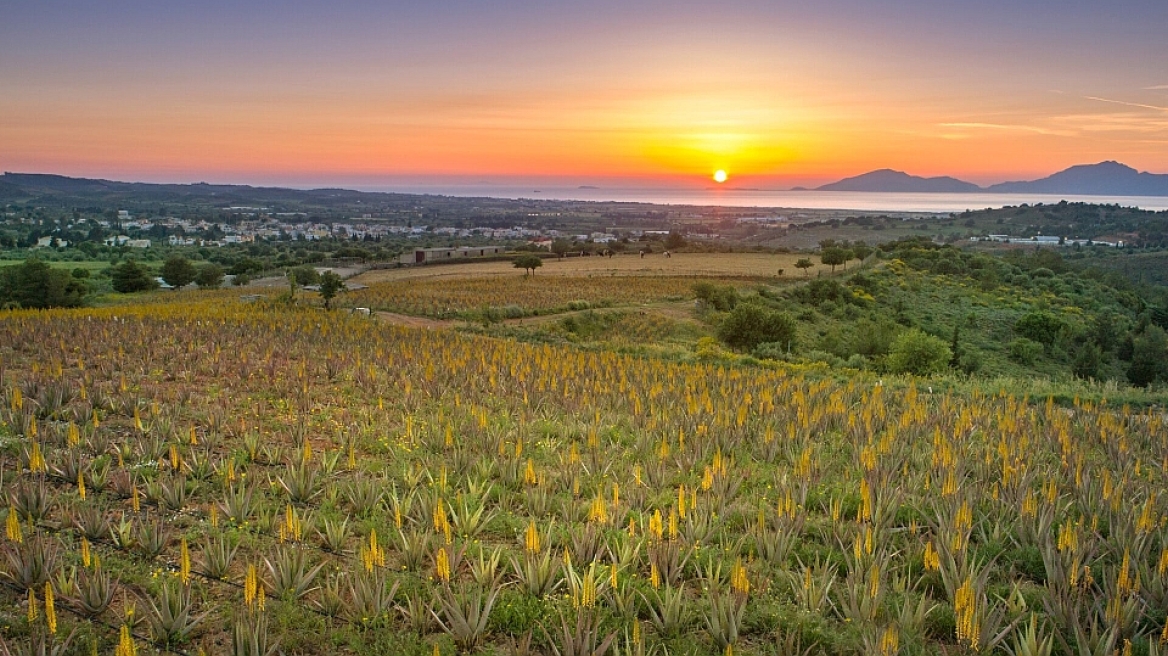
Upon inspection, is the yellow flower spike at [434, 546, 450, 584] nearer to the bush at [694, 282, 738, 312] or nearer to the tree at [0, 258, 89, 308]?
the bush at [694, 282, 738, 312]

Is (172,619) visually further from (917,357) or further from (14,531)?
(917,357)

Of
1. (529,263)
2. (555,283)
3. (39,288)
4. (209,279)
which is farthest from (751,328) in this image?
(209,279)

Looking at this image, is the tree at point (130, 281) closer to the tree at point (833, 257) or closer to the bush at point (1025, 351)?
the bush at point (1025, 351)

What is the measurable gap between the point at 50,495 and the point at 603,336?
25206 mm

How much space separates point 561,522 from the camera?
652 centimetres

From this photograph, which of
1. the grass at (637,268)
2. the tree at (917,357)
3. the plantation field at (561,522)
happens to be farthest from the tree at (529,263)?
the plantation field at (561,522)

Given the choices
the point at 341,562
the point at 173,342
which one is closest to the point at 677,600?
the point at 341,562

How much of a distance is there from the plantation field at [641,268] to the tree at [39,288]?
62.1 ft

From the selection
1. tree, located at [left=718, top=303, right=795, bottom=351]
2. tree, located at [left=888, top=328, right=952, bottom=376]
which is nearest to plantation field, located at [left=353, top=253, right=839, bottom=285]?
tree, located at [left=718, top=303, right=795, bottom=351]

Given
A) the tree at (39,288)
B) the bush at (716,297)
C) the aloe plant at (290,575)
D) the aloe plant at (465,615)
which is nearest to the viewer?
the aloe plant at (465,615)

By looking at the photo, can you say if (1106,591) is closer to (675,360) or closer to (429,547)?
(429,547)

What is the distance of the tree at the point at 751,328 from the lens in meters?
29.7

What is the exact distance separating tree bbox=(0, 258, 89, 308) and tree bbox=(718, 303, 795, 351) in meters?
33.5

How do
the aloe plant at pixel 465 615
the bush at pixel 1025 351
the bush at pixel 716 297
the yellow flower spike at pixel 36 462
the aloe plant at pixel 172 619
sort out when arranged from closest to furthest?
the aloe plant at pixel 172 619 → the aloe plant at pixel 465 615 → the yellow flower spike at pixel 36 462 → the bush at pixel 1025 351 → the bush at pixel 716 297
